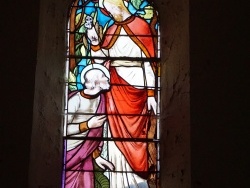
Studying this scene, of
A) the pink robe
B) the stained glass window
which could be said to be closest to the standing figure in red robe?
the stained glass window

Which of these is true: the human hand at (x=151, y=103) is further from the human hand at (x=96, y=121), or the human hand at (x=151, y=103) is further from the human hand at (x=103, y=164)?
the human hand at (x=103, y=164)

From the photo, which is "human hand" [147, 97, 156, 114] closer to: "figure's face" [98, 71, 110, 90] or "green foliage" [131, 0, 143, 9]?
"figure's face" [98, 71, 110, 90]

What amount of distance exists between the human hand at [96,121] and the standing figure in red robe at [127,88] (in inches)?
1.9

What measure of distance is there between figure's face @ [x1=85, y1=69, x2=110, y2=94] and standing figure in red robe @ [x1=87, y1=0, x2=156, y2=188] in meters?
0.05

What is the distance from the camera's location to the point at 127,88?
4844mm

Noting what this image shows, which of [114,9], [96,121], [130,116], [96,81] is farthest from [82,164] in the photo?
[114,9]

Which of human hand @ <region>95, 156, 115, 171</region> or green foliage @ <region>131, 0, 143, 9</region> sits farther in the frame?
green foliage @ <region>131, 0, 143, 9</region>

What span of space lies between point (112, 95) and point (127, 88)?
0.38ft

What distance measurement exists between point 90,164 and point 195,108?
91 cm

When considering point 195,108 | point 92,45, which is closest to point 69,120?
point 92,45

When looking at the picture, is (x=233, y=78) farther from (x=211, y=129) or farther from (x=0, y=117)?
(x=0, y=117)

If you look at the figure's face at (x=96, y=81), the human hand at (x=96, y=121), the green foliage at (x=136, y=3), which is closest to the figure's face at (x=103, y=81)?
the figure's face at (x=96, y=81)

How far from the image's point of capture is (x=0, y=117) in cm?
405

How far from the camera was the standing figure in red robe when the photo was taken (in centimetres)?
468
